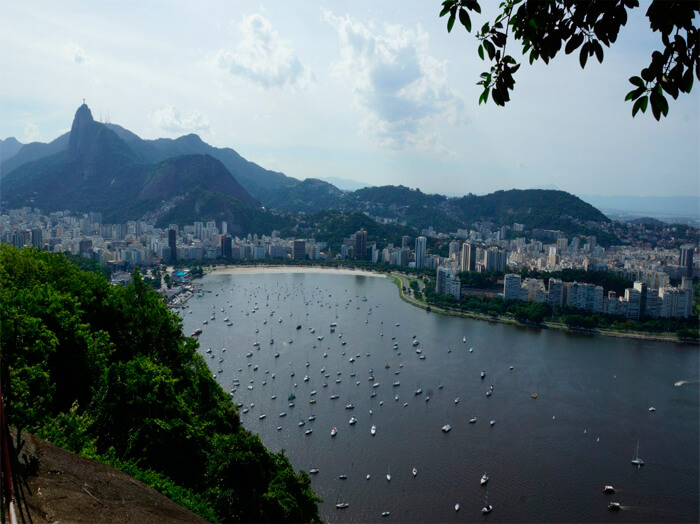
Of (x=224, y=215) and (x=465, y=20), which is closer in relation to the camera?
(x=465, y=20)

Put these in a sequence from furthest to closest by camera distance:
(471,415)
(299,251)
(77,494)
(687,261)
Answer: (299,251) < (687,261) < (471,415) < (77,494)

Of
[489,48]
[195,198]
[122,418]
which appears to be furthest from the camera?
[195,198]

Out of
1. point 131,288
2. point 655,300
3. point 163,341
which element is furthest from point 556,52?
point 655,300

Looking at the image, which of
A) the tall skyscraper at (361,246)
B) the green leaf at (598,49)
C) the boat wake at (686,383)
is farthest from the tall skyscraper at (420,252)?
the green leaf at (598,49)

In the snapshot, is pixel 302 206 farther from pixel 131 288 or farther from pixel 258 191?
pixel 131 288

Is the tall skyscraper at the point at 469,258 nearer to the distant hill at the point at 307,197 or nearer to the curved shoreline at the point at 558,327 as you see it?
the curved shoreline at the point at 558,327

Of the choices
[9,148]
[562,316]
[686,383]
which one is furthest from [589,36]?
[9,148]

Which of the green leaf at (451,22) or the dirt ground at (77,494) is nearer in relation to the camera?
the green leaf at (451,22)

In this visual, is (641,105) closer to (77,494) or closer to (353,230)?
(77,494)
